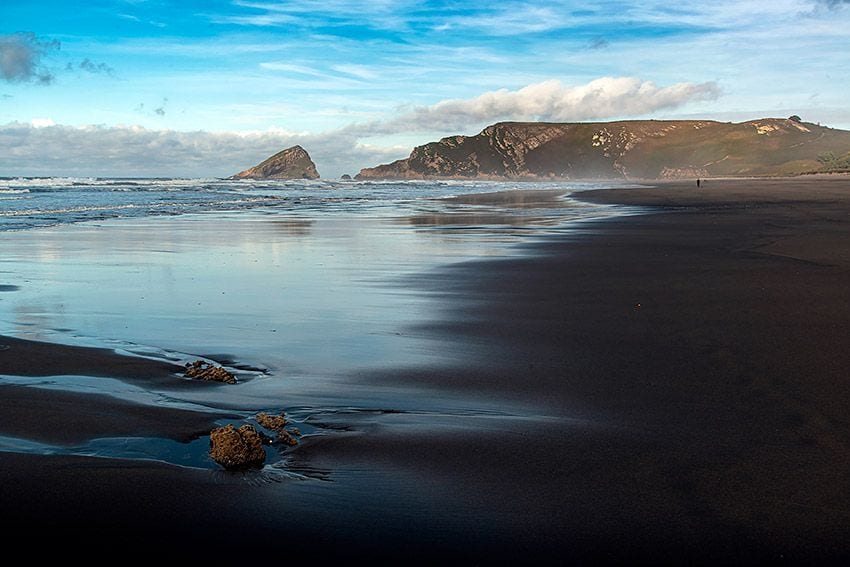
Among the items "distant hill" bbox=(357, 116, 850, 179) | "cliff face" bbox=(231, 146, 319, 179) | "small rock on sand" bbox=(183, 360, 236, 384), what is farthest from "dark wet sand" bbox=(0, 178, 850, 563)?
"cliff face" bbox=(231, 146, 319, 179)

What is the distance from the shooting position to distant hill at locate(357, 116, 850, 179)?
137750 millimetres

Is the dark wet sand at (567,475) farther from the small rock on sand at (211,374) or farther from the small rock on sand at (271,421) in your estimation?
the small rock on sand at (211,374)

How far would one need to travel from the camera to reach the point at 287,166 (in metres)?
161

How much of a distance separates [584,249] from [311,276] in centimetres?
559

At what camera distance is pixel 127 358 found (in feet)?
19.1

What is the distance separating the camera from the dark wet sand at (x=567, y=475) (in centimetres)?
295

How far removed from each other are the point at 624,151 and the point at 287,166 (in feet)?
271

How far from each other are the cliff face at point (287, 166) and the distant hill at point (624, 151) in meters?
27.2

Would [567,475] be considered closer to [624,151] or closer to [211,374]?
[211,374]

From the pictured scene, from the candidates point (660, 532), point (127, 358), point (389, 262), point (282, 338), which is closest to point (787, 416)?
point (660, 532)

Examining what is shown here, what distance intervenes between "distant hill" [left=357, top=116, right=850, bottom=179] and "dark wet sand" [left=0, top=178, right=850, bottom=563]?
12778cm

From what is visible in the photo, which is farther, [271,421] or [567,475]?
[271,421]

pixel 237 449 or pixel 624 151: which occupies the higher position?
pixel 624 151

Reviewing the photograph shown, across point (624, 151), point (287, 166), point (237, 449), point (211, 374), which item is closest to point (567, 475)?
point (237, 449)
